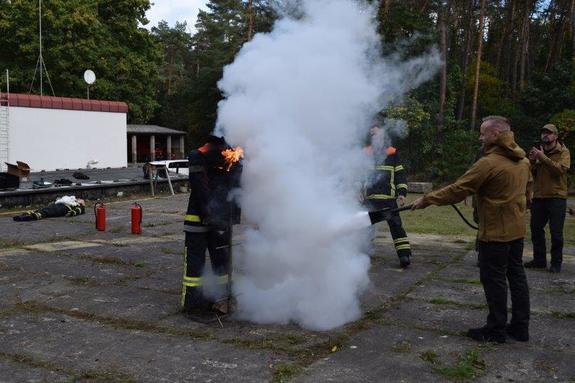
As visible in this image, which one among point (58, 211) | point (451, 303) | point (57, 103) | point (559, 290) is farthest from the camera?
point (57, 103)

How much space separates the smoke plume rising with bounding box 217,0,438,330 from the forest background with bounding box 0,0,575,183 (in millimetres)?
12812

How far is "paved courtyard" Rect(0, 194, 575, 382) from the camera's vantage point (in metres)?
4.16

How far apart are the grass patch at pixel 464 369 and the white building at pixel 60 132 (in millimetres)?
17699

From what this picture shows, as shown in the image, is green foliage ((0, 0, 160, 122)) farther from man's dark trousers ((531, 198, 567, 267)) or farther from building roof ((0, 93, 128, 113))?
man's dark trousers ((531, 198, 567, 267))

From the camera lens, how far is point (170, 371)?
416 centimetres

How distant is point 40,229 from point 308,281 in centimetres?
776

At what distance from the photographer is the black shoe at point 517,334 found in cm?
491

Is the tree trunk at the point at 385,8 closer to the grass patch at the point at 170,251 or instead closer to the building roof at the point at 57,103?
the grass patch at the point at 170,251

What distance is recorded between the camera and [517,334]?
16.2 ft

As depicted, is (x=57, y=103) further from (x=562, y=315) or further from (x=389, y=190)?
(x=562, y=315)

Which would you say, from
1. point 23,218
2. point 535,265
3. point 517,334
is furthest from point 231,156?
point 23,218

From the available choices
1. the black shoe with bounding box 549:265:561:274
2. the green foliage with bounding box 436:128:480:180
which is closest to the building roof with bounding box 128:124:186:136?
the green foliage with bounding box 436:128:480:180

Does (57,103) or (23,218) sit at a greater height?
(57,103)

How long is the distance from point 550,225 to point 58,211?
1039cm
